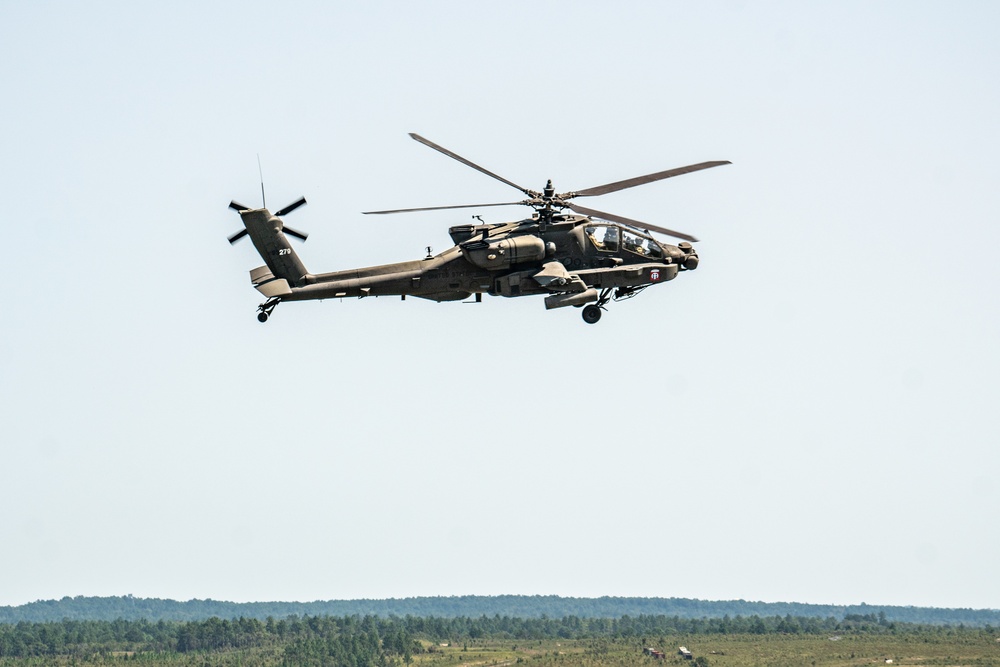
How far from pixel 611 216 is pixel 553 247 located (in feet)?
10.8

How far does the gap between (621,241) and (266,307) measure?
16.7 m

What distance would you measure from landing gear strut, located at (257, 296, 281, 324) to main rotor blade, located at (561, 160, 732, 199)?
1400cm

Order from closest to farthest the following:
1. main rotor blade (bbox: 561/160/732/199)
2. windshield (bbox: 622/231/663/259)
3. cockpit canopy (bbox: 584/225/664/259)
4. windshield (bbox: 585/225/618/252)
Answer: main rotor blade (bbox: 561/160/732/199) → windshield (bbox: 585/225/618/252) → cockpit canopy (bbox: 584/225/664/259) → windshield (bbox: 622/231/663/259)

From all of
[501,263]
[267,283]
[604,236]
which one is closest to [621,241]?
[604,236]

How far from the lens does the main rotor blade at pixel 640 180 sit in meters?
62.6

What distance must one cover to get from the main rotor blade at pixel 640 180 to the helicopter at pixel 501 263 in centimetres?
4

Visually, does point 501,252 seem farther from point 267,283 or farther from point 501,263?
point 267,283

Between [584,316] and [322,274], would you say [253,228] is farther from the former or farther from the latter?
[584,316]

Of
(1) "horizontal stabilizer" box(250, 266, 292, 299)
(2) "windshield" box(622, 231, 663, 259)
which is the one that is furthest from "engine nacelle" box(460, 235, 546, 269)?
(1) "horizontal stabilizer" box(250, 266, 292, 299)

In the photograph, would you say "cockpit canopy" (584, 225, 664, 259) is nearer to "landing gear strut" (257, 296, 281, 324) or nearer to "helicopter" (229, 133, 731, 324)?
"helicopter" (229, 133, 731, 324)

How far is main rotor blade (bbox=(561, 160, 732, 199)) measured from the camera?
62.6 metres

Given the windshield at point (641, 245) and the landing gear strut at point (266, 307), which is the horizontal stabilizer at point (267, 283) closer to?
the landing gear strut at point (266, 307)

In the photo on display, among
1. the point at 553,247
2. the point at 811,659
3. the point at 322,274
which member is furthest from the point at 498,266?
the point at 811,659

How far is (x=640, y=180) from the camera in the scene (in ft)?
211
